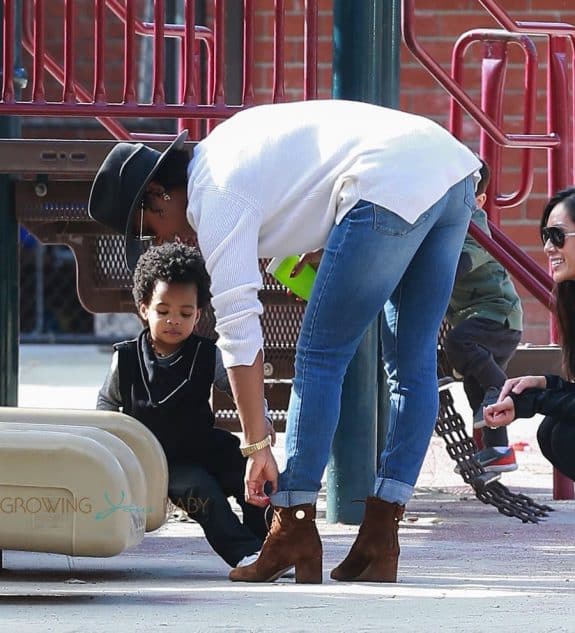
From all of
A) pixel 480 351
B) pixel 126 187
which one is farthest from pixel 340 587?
Result: pixel 480 351

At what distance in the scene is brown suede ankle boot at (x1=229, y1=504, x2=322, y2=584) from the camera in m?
3.84

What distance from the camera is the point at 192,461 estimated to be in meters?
4.51

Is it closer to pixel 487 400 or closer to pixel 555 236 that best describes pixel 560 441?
pixel 555 236

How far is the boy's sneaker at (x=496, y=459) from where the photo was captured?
18.2 feet

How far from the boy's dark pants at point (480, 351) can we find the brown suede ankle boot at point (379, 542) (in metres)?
1.60

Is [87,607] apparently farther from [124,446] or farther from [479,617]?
[479,617]

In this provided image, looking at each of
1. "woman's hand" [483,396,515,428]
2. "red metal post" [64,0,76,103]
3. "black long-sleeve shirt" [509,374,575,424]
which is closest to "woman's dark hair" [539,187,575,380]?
"black long-sleeve shirt" [509,374,575,424]

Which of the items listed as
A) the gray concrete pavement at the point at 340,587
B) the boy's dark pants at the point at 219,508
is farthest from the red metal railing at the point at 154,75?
the gray concrete pavement at the point at 340,587

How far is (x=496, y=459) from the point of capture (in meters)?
5.55

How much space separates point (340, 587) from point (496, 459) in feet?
5.96

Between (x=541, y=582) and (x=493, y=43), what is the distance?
9.62ft

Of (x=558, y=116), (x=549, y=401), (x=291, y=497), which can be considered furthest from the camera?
(x=558, y=116)

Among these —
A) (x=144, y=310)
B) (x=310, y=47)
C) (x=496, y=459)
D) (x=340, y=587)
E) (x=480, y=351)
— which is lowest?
(x=496, y=459)

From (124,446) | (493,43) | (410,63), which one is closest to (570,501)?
(493,43)
